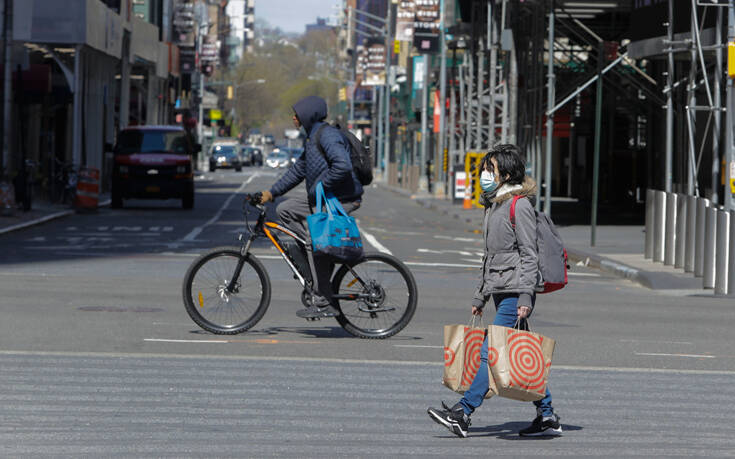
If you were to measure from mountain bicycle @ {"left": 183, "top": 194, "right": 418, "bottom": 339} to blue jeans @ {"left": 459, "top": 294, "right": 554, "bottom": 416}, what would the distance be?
3915 mm

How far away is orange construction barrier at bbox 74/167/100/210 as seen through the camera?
37000mm

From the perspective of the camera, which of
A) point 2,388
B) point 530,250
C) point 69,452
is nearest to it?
point 69,452

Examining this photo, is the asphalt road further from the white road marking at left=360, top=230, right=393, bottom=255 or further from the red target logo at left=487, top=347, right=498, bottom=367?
the white road marking at left=360, top=230, right=393, bottom=255

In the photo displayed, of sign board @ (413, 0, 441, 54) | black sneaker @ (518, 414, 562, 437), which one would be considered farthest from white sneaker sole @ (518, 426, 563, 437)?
sign board @ (413, 0, 441, 54)

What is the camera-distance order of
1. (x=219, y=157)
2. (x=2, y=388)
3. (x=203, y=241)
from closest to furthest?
(x=2, y=388), (x=203, y=241), (x=219, y=157)

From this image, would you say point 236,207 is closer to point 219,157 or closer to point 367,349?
point 367,349

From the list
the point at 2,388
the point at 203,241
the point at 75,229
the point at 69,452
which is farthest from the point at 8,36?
the point at 69,452

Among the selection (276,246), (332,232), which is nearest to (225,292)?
(276,246)

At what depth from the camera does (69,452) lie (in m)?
7.49

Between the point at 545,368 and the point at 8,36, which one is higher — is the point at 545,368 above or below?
below

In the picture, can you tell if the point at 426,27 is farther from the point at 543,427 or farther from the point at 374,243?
the point at 543,427

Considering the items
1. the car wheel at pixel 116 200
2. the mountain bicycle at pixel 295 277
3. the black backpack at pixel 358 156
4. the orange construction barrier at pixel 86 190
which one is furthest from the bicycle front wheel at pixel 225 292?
the car wheel at pixel 116 200

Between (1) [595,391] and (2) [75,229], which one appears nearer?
(1) [595,391]

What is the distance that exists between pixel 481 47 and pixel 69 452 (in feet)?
141
